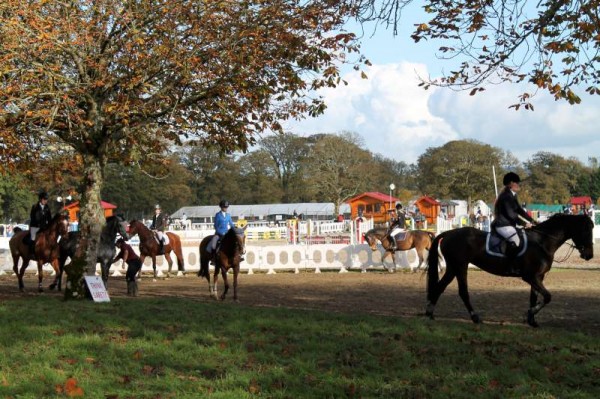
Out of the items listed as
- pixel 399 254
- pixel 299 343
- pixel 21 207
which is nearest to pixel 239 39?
pixel 299 343

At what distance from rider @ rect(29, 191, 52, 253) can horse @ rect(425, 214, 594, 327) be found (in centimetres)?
1115

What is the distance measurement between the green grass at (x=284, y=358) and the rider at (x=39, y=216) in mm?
7607

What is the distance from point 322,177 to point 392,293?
6872cm

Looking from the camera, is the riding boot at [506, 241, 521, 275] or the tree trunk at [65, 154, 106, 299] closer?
the riding boot at [506, 241, 521, 275]

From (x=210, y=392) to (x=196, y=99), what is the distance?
370 inches

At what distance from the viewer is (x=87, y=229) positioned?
52.5ft

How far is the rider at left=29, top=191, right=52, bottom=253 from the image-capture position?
19.3 metres

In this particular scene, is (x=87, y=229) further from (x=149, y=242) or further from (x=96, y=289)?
(x=149, y=242)

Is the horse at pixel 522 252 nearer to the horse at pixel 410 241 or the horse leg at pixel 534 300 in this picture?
the horse leg at pixel 534 300

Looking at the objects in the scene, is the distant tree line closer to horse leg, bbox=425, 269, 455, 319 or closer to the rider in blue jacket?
the rider in blue jacket

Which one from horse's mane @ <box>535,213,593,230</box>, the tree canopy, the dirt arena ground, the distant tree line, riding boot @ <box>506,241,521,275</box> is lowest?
the dirt arena ground

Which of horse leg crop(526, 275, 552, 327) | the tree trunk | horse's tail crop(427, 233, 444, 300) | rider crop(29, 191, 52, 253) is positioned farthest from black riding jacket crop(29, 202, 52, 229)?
horse leg crop(526, 275, 552, 327)

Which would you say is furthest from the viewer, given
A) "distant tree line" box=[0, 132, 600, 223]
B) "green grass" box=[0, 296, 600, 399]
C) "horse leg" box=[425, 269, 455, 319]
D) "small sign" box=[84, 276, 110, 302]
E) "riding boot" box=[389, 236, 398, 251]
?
"distant tree line" box=[0, 132, 600, 223]

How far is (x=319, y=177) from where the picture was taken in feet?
285
